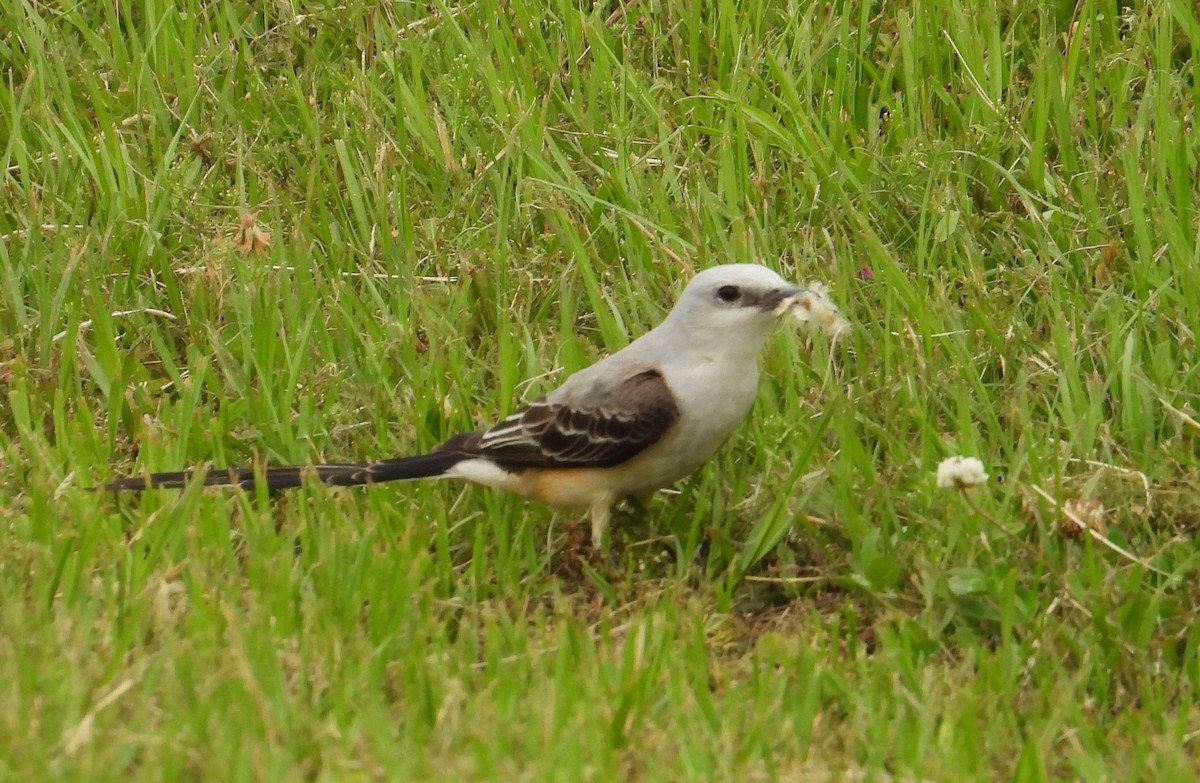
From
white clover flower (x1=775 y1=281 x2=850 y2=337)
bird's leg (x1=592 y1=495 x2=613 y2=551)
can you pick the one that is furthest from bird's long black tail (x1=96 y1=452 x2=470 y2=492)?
white clover flower (x1=775 y1=281 x2=850 y2=337)

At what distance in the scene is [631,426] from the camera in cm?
534

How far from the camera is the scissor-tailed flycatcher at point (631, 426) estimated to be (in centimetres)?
532

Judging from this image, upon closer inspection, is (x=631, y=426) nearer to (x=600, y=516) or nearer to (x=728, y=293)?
(x=600, y=516)

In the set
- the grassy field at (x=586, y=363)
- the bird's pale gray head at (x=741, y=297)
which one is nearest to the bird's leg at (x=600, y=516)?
the grassy field at (x=586, y=363)

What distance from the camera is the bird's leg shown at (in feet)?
18.1

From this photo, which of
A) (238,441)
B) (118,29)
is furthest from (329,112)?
(238,441)

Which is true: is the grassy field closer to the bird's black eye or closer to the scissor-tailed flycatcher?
the scissor-tailed flycatcher

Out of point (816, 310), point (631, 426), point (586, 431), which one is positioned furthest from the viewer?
point (816, 310)

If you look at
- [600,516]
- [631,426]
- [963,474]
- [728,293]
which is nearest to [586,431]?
[631,426]

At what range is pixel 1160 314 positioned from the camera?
589cm

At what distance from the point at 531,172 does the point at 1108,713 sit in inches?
139

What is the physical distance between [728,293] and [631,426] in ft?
1.66

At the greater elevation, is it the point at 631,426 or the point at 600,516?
the point at 631,426

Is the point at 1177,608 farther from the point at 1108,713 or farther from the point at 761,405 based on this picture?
the point at 761,405
